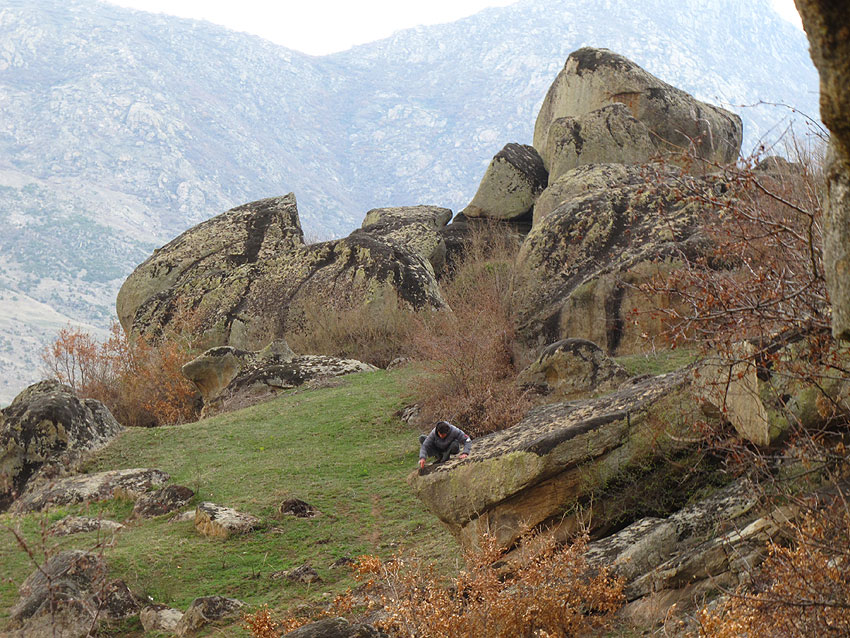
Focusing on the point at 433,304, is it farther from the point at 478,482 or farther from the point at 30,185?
the point at 30,185

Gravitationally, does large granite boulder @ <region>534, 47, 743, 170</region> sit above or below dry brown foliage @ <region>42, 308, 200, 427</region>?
above

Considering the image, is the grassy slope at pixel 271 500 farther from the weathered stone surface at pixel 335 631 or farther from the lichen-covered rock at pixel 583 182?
the lichen-covered rock at pixel 583 182

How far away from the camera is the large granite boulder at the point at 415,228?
128 ft

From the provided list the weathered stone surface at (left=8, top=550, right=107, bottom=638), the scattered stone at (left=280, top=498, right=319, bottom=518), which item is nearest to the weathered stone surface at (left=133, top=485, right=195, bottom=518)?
the scattered stone at (left=280, top=498, right=319, bottom=518)

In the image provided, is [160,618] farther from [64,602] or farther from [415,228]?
[415,228]

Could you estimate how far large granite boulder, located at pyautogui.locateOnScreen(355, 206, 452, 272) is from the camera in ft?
128

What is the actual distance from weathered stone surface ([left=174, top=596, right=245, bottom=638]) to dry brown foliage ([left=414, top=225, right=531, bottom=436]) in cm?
772

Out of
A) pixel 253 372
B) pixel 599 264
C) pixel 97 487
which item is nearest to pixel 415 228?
pixel 253 372

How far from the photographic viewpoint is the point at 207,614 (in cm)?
1037

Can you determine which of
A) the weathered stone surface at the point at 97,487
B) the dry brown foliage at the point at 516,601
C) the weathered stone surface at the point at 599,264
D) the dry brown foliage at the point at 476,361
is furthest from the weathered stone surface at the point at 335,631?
the weathered stone surface at the point at 599,264

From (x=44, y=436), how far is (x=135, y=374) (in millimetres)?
10641

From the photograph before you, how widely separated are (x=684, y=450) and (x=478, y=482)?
2198 millimetres

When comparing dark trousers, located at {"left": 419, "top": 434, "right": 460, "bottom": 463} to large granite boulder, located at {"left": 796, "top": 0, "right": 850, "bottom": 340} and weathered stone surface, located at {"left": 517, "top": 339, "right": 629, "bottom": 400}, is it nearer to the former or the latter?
weathered stone surface, located at {"left": 517, "top": 339, "right": 629, "bottom": 400}

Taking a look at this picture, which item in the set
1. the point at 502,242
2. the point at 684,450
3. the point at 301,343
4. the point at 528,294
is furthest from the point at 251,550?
the point at 502,242
